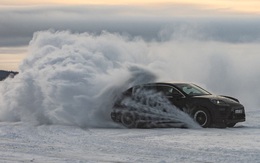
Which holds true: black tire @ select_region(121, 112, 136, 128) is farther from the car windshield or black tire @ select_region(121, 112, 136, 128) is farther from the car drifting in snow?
the car windshield

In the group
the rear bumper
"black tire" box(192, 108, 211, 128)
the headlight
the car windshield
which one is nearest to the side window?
the car windshield

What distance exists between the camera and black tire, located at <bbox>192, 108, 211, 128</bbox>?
1541cm

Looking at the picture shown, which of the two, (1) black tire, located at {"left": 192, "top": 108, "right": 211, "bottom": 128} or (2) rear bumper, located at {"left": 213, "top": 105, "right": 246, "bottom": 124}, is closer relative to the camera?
(2) rear bumper, located at {"left": 213, "top": 105, "right": 246, "bottom": 124}

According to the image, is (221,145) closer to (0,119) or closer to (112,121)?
(112,121)

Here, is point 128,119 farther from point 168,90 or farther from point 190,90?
point 190,90

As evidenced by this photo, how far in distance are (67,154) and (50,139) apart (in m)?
2.39

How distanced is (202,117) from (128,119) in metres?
2.10

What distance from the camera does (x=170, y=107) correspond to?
51.8 ft

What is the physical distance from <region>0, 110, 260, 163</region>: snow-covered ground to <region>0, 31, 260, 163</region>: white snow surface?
15 millimetres

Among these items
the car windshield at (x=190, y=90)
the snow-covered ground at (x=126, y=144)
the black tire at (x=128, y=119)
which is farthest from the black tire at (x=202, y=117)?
the black tire at (x=128, y=119)

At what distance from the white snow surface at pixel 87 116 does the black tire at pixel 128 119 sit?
0.29 m

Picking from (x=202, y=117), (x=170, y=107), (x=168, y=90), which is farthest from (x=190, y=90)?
(x=202, y=117)

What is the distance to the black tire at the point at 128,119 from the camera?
15.9 meters

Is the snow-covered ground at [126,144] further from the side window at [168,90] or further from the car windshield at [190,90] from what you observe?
the car windshield at [190,90]
